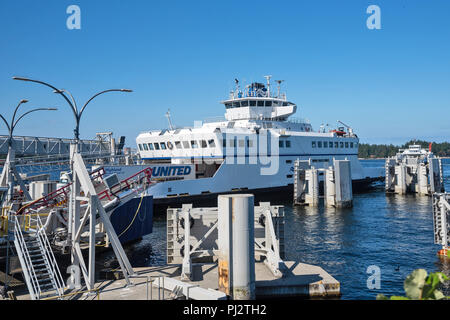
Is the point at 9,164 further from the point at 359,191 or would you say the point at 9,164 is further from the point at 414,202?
the point at 359,191

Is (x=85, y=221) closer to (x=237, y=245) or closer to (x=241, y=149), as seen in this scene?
(x=237, y=245)

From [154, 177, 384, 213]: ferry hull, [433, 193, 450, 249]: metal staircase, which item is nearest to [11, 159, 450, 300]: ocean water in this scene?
[433, 193, 450, 249]: metal staircase

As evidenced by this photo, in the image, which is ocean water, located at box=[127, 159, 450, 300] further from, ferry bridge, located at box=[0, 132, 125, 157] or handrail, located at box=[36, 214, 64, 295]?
ferry bridge, located at box=[0, 132, 125, 157]

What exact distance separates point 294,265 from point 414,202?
31.3 meters

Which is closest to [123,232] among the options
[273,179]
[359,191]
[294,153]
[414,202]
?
[273,179]

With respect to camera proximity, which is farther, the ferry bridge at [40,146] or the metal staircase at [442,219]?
the ferry bridge at [40,146]

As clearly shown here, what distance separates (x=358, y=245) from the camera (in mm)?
20688

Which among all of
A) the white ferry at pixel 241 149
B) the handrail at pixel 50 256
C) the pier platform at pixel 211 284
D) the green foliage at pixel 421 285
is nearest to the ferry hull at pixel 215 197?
the white ferry at pixel 241 149

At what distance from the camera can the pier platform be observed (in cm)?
1007

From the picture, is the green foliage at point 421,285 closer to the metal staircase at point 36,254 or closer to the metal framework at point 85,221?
the metal framework at point 85,221

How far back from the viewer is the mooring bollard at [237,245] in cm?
917

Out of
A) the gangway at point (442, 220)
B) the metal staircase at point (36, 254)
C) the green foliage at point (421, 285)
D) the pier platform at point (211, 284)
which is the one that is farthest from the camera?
the gangway at point (442, 220)

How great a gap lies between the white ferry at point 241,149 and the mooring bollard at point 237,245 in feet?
72.2

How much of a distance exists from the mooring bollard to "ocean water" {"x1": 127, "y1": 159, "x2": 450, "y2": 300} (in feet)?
17.2
